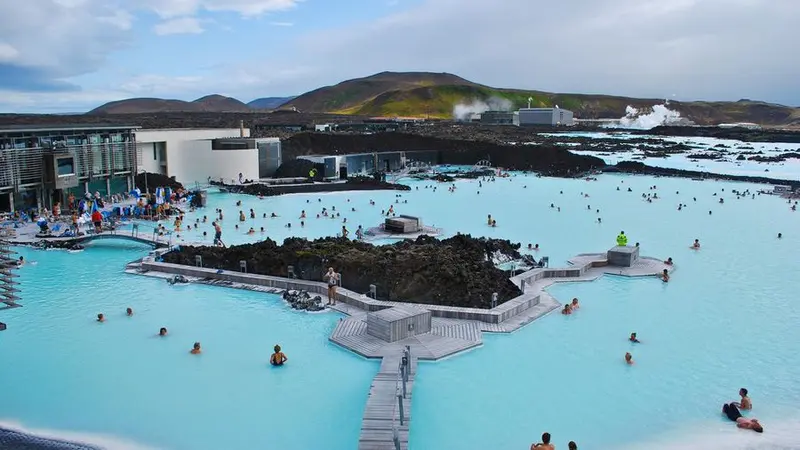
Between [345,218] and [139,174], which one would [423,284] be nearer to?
[345,218]

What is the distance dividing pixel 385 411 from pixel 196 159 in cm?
3403

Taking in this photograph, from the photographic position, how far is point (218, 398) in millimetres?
10977

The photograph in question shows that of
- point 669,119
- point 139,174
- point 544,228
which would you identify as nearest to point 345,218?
point 544,228

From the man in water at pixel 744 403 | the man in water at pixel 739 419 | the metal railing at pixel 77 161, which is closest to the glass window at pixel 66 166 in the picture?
the metal railing at pixel 77 161

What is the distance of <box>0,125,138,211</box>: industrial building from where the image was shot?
26.0 m

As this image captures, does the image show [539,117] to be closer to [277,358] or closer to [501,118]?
[501,118]

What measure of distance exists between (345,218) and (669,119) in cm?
14650

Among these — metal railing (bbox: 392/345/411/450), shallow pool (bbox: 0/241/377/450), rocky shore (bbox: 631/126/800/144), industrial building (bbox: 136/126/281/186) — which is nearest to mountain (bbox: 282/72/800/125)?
rocky shore (bbox: 631/126/800/144)

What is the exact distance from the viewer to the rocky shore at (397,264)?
15.7 m

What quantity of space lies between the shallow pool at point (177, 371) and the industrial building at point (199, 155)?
21.1 m

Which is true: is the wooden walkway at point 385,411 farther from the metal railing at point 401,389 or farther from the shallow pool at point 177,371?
the shallow pool at point 177,371

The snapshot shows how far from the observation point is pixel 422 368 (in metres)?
12.2

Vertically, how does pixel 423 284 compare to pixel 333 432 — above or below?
above

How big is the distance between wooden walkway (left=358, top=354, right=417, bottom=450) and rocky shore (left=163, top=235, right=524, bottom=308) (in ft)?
12.7
